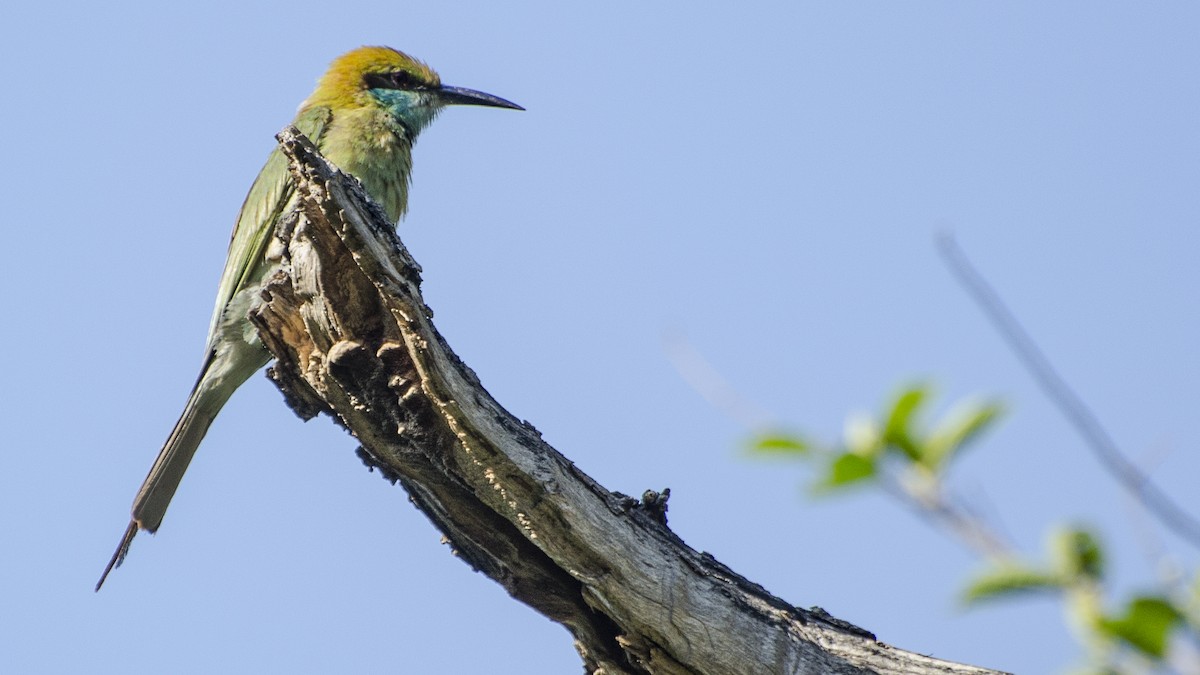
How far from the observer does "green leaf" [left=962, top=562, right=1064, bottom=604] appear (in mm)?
921

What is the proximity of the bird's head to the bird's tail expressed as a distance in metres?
1.47

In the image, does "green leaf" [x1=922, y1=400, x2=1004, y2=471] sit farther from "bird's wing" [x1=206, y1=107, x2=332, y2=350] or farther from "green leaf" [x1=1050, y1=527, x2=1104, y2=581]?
"bird's wing" [x1=206, y1=107, x2=332, y2=350]

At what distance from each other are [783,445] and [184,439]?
11.5 ft

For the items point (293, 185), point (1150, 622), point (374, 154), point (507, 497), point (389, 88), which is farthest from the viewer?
point (389, 88)

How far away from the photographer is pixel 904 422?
3.33 feet

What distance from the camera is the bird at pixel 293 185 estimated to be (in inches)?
164

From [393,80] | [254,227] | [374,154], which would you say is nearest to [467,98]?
[393,80]

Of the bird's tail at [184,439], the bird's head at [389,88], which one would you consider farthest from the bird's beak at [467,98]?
the bird's tail at [184,439]

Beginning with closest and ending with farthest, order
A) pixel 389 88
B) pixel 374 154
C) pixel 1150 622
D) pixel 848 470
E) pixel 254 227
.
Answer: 1. pixel 1150 622
2. pixel 848 470
3. pixel 254 227
4. pixel 374 154
5. pixel 389 88

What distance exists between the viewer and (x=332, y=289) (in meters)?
2.96

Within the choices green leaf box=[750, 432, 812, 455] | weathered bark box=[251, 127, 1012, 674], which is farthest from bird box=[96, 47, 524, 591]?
green leaf box=[750, 432, 812, 455]

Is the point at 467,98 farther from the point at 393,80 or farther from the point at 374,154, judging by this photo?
the point at 374,154

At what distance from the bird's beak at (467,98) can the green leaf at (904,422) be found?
4.86m

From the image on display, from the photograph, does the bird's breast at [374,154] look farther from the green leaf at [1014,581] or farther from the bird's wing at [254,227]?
the green leaf at [1014,581]
